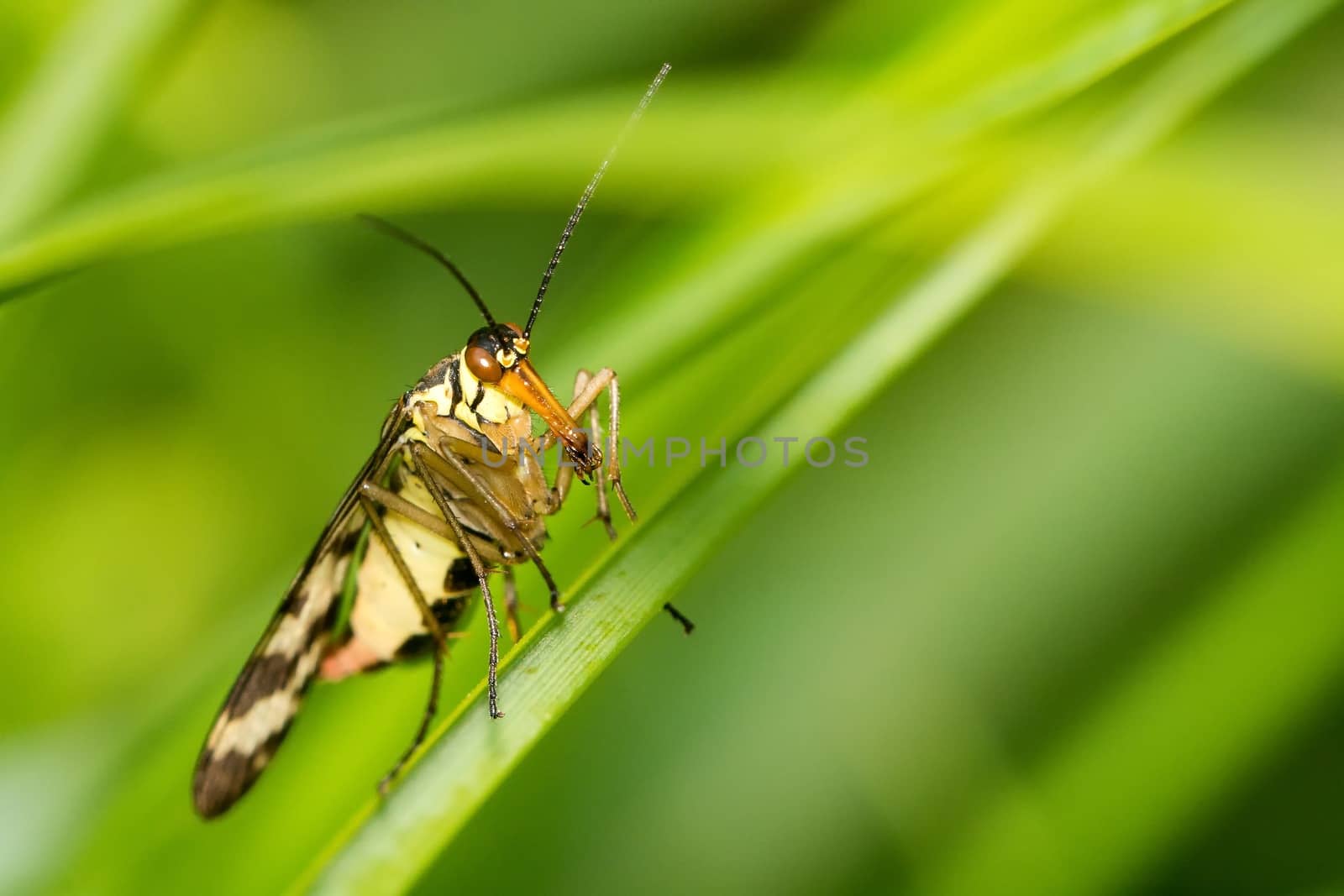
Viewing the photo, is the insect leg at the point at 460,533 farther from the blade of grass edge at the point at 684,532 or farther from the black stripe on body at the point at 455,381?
the blade of grass edge at the point at 684,532

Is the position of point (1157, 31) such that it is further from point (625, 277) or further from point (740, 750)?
point (740, 750)

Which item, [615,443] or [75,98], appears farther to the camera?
[75,98]

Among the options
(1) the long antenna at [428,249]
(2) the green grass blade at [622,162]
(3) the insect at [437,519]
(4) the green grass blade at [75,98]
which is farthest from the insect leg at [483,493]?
(4) the green grass blade at [75,98]

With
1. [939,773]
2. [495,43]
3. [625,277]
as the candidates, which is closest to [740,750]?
[939,773]

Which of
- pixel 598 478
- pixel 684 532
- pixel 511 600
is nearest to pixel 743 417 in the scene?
pixel 684 532

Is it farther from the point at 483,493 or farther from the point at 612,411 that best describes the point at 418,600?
the point at 612,411

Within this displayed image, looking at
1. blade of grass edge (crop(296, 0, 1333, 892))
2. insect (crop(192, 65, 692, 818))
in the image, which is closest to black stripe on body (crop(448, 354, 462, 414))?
insect (crop(192, 65, 692, 818))
